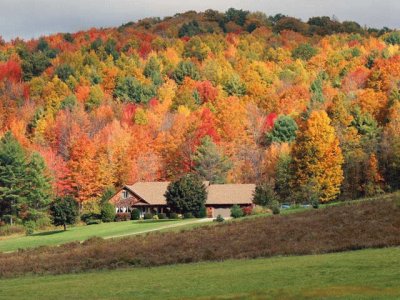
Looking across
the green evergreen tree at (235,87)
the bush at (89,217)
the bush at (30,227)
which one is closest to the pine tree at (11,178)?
the bush at (30,227)

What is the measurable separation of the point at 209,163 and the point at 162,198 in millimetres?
13286

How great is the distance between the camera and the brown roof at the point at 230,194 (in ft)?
289

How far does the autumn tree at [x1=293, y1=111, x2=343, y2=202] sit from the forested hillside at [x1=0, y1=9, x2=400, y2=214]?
0.14 meters

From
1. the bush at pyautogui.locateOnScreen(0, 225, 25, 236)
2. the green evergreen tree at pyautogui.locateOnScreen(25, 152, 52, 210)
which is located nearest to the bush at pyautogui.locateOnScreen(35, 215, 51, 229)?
the bush at pyautogui.locateOnScreen(0, 225, 25, 236)

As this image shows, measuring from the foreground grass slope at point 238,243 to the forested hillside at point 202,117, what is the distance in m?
30.3

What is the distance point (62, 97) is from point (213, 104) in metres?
32.7

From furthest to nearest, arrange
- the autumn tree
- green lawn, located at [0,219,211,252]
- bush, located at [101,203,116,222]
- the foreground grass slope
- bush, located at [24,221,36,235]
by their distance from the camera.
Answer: the autumn tree → bush, located at [101,203,116,222] → bush, located at [24,221,36,235] → green lawn, located at [0,219,211,252] → the foreground grass slope

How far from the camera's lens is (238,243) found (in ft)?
140

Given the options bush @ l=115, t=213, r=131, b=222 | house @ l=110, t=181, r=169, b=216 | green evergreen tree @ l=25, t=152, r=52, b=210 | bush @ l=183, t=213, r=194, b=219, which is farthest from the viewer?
house @ l=110, t=181, r=169, b=216

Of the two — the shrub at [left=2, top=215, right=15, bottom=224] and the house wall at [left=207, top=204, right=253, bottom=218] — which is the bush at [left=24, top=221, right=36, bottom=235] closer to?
the shrub at [left=2, top=215, right=15, bottom=224]

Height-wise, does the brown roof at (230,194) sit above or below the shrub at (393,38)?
below

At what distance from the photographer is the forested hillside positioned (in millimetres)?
89875

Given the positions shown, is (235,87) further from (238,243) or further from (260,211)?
(238,243)

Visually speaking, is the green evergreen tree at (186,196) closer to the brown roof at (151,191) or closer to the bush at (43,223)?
the brown roof at (151,191)
